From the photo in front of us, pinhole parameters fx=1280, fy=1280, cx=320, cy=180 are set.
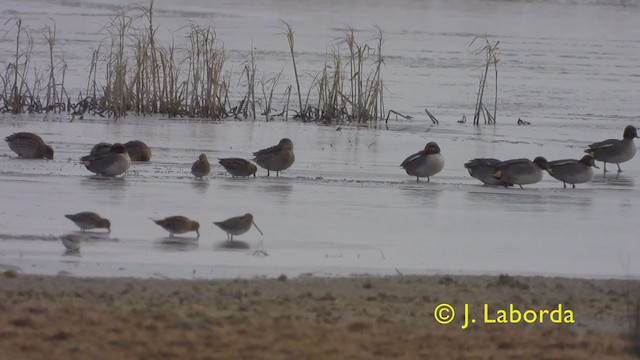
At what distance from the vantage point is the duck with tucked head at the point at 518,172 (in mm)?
14695

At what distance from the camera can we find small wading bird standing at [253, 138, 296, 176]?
50.3 feet

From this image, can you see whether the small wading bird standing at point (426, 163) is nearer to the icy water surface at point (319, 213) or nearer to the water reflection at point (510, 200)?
the icy water surface at point (319, 213)

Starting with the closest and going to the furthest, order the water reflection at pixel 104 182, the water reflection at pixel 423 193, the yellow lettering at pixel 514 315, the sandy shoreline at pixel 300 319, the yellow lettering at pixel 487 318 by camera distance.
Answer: the sandy shoreline at pixel 300 319, the yellow lettering at pixel 487 318, the yellow lettering at pixel 514 315, the water reflection at pixel 423 193, the water reflection at pixel 104 182

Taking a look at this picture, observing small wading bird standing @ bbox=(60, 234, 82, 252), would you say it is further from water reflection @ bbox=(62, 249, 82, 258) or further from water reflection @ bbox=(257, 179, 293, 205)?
water reflection @ bbox=(257, 179, 293, 205)

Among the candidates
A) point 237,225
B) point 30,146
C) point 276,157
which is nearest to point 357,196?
point 276,157

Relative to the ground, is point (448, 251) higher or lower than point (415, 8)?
lower

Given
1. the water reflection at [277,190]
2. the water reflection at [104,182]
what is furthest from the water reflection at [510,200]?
the water reflection at [104,182]

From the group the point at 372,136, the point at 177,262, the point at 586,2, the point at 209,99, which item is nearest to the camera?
the point at 177,262

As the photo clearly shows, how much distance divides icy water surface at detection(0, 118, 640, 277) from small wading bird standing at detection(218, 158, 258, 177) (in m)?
0.10

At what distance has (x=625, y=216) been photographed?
1295cm

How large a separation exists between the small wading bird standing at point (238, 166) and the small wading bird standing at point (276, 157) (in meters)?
0.38

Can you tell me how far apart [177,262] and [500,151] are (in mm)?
9708

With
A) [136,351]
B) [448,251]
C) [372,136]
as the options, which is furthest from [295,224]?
[372,136]

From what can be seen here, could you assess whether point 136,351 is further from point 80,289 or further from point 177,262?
point 177,262
